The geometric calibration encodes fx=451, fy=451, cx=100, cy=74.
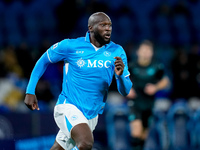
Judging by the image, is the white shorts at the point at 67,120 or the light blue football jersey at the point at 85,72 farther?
the light blue football jersey at the point at 85,72

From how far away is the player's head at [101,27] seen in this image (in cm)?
486

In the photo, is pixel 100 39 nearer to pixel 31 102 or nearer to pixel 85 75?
pixel 85 75

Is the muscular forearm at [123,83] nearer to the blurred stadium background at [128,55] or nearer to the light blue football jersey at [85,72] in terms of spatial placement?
the light blue football jersey at [85,72]

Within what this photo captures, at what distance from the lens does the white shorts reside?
472 cm

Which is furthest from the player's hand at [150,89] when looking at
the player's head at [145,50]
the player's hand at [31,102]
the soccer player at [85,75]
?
the player's hand at [31,102]

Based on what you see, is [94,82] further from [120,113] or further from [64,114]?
[120,113]

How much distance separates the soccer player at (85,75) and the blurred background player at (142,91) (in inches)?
107

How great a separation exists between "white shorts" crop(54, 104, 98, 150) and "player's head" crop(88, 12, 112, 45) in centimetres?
80

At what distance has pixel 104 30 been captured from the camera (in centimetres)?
486

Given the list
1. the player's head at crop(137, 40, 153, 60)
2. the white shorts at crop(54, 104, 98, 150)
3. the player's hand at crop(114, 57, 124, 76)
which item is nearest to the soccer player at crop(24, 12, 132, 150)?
the white shorts at crop(54, 104, 98, 150)

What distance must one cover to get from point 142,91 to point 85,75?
3.00 metres

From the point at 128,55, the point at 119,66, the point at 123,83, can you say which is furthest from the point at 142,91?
the point at 128,55

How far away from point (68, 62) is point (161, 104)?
563 cm

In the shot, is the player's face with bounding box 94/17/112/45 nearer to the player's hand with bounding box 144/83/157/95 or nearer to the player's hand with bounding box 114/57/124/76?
the player's hand with bounding box 114/57/124/76
